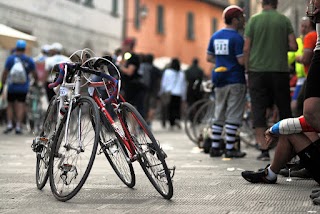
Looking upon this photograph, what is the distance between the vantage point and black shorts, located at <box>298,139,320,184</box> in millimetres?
7199

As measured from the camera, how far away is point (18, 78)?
1786 centimetres

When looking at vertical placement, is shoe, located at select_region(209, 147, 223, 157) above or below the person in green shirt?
below

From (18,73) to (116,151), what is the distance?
10.7 metres

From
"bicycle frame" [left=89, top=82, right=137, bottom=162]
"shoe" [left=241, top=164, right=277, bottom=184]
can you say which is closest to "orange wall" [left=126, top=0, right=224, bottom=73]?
"shoe" [left=241, top=164, right=277, bottom=184]

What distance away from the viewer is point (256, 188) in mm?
7852

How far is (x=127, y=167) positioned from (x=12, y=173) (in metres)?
2.08

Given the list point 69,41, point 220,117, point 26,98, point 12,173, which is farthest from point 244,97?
point 69,41

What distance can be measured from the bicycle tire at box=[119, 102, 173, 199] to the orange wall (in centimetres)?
3848

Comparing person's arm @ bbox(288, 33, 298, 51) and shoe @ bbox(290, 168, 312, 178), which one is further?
person's arm @ bbox(288, 33, 298, 51)

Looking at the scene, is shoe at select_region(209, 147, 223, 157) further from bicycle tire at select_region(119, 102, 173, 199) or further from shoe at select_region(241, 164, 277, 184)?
bicycle tire at select_region(119, 102, 173, 199)

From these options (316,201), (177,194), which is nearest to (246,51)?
(177,194)

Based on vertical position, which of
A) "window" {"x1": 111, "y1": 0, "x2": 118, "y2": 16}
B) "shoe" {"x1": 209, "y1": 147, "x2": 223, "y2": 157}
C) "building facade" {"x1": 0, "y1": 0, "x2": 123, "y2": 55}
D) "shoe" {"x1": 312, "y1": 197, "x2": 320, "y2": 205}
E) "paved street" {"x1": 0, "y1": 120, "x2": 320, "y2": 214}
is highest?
"window" {"x1": 111, "y1": 0, "x2": 118, "y2": 16}

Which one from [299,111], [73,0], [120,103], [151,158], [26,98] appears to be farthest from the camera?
[73,0]

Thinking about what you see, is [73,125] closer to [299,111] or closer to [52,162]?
[52,162]
